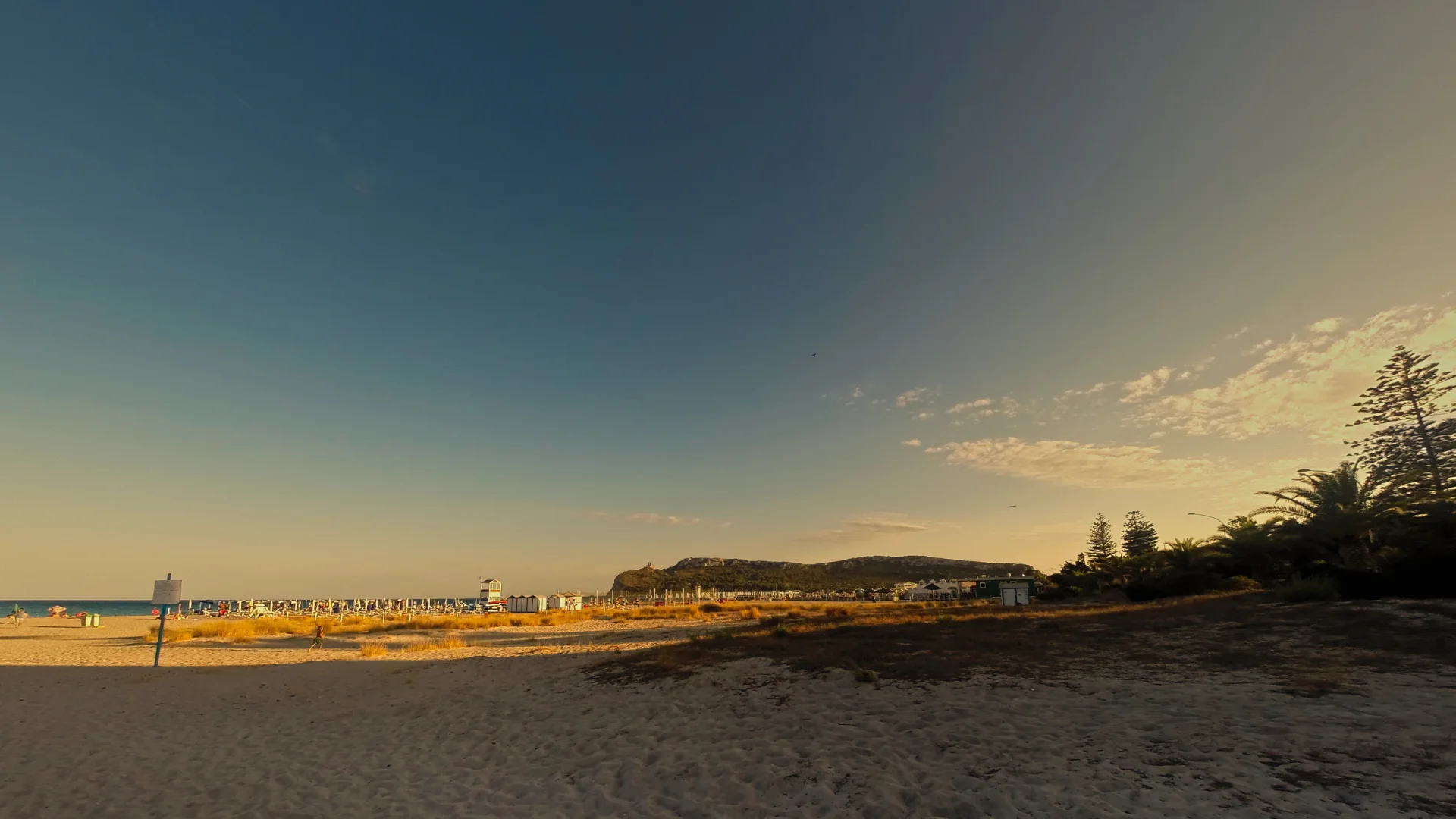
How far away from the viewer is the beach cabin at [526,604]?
7325 cm

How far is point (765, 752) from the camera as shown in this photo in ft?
28.7

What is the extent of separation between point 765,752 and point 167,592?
22835 mm

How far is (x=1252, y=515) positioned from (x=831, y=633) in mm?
23724

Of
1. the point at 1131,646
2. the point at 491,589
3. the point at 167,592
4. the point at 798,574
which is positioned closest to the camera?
the point at 1131,646

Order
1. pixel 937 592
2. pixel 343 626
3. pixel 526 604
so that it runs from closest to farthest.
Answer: pixel 343 626
pixel 937 592
pixel 526 604

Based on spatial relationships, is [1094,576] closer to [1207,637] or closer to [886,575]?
[1207,637]

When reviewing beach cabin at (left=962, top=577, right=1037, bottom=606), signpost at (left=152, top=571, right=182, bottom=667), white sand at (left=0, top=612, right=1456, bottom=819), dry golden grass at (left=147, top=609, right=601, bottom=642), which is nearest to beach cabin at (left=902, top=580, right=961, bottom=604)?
beach cabin at (left=962, top=577, right=1037, bottom=606)

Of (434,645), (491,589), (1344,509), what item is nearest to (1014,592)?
(1344,509)

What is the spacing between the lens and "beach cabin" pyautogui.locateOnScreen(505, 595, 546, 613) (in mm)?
73250

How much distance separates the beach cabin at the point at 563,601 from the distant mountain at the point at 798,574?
43.7 metres

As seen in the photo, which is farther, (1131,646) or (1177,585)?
(1177,585)

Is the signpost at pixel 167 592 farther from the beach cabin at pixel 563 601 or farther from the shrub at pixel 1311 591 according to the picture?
the beach cabin at pixel 563 601

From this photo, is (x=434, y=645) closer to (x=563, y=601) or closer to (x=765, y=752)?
(x=765, y=752)

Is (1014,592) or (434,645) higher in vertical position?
(434,645)
